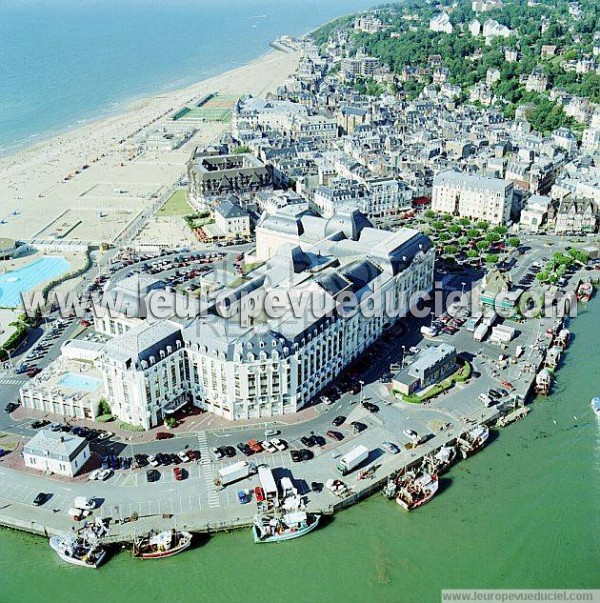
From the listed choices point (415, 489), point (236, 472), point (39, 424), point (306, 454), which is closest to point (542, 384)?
point (415, 489)

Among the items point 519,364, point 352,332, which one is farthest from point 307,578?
point 519,364

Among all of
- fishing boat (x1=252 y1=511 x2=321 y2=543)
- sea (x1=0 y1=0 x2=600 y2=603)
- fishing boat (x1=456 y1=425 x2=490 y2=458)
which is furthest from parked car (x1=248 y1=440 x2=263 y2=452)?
fishing boat (x1=456 y1=425 x2=490 y2=458)

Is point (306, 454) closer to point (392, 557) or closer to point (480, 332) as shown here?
point (392, 557)

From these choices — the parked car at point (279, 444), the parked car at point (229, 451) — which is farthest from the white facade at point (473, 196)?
the parked car at point (229, 451)

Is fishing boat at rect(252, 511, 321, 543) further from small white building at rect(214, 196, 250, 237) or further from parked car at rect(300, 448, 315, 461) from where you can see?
small white building at rect(214, 196, 250, 237)

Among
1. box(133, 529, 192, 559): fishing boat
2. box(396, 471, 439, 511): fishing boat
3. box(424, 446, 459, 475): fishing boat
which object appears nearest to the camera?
box(133, 529, 192, 559): fishing boat

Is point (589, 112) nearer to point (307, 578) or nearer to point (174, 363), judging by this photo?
point (174, 363)
